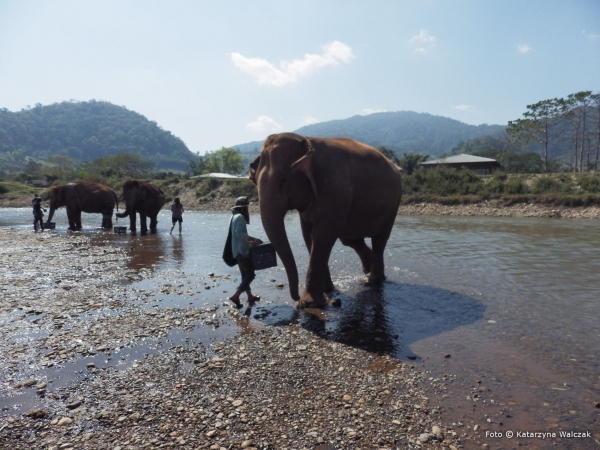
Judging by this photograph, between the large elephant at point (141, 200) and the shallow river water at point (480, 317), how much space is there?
628cm

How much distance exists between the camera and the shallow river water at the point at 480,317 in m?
3.90

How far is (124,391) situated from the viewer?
3947 millimetres

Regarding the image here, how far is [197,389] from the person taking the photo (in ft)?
13.0

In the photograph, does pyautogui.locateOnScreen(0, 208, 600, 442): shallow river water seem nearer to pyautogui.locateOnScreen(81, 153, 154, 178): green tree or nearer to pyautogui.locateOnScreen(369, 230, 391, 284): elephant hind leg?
pyautogui.locateOnScreen(369, 230, 391, 284): elephant hind leg

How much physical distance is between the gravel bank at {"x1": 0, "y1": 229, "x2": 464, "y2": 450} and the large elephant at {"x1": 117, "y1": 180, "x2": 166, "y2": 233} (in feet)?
41.5

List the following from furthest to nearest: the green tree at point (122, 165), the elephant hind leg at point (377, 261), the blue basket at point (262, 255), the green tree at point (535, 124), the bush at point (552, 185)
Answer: the green tree at point (122, 165)
the green tree at point (535, 124)
the bush at point (552, 185)
the elephant hind leg at point (377, 261)
the blue basket at point (262, 255)

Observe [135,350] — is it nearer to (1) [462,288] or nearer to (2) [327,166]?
(2) [327,166]

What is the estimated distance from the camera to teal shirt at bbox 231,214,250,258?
6.80 m

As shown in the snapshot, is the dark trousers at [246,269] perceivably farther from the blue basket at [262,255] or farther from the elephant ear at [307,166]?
the elephant ear at [307,166]

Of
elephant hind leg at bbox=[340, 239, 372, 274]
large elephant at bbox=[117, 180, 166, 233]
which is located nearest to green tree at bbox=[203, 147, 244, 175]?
large elephant at bbox=[117, 180, 166, 233]

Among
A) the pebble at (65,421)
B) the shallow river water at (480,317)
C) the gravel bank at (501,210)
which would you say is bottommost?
the shallow river water at (480,317)

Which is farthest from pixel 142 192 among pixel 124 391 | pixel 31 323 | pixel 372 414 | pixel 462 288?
pixel 372 414

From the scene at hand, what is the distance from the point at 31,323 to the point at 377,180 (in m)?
5.97

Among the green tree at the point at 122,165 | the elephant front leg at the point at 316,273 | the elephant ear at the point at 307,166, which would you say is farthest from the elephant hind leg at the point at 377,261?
the green tree at the point at 122,165
